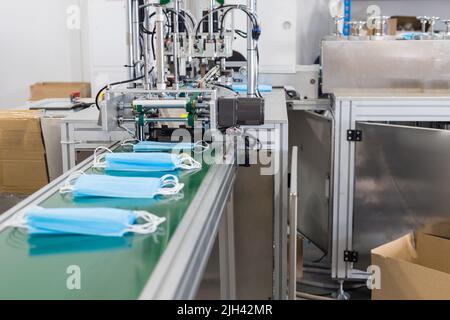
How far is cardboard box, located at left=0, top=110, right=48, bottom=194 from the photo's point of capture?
2248mm

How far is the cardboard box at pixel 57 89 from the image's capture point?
3.83m

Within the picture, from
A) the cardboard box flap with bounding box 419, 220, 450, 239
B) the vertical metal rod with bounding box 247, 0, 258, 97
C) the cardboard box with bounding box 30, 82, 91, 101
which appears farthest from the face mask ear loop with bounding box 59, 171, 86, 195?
the cardboard box with bounding box 30, 82, 91, 101

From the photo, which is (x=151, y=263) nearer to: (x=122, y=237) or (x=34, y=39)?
(x=122, y=237)

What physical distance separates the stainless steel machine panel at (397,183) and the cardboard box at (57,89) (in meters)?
2.08

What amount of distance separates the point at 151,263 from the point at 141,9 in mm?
1325

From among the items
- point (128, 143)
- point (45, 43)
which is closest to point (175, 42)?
point (128, 143)

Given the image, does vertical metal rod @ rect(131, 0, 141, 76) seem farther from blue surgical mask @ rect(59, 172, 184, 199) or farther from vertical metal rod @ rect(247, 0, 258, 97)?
blue surgical mask @ rect(59, 172, 184, 199)

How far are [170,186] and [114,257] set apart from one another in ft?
1.43

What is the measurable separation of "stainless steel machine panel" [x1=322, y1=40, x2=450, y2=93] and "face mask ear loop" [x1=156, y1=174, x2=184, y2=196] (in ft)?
4.75

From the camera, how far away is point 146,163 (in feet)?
5.38

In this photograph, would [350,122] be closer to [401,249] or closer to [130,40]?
[401,249]

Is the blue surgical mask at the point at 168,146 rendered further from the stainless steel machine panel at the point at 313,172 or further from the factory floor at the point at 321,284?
the factory floor at the point at 321,284

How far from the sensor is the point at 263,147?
2064 millimetres

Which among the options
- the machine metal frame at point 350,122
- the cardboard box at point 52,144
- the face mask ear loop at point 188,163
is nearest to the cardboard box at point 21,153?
the cardboard box at point 52,144
